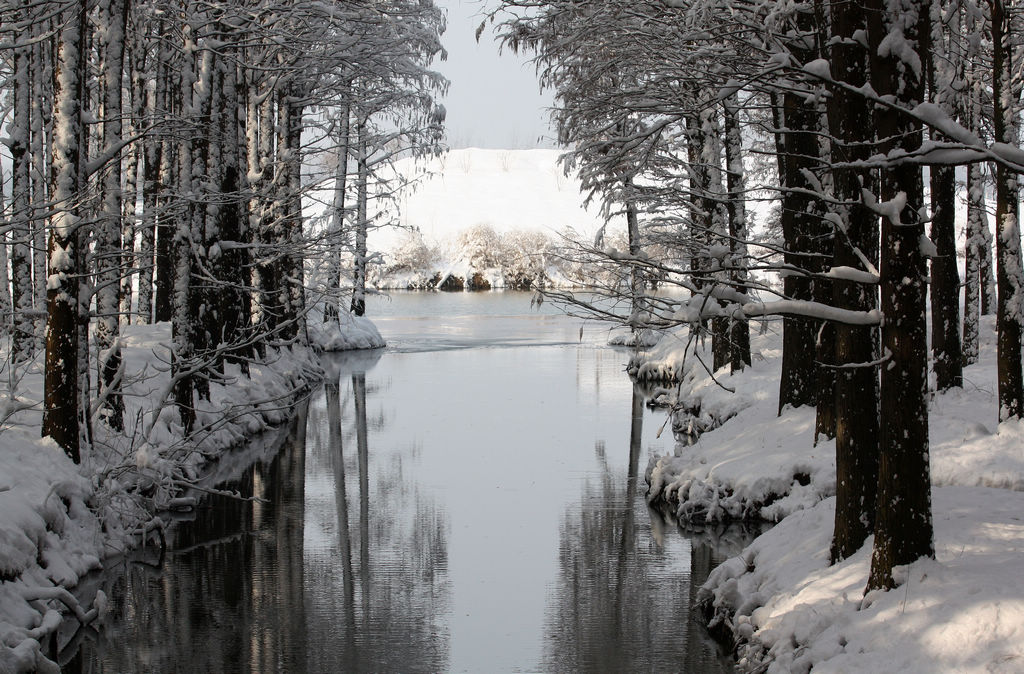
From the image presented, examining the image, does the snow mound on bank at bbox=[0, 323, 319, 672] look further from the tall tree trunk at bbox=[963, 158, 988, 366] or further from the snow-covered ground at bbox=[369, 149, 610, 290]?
the snow-covered ground at bbox=[369, 149, 610, 290]

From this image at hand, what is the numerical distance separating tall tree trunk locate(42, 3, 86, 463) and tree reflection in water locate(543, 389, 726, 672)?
17.6ft

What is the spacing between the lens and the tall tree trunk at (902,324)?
638cm

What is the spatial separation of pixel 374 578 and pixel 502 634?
1.94m

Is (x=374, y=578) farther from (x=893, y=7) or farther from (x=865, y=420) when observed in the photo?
(x=893, y=7)

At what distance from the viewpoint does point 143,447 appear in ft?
36.1

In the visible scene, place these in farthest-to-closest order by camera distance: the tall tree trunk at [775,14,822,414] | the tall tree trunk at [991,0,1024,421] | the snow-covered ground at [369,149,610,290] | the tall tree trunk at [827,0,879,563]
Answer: the snow-covered ground at [369,149,610,290], the tall tree trunk at [775,14,822,414], the tall tree trunk at [991,0,1024,421], the tall tree trunk at [827,0,879,563]

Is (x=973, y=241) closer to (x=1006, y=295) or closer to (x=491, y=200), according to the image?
(x=1006, y=295)

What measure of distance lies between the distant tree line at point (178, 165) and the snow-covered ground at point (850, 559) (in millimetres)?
5697

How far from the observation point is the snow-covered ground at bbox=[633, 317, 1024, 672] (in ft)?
19.8

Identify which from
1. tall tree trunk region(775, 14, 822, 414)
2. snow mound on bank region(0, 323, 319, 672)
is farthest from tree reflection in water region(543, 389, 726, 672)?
snow mound on bank region(0, 323, 319, 672)

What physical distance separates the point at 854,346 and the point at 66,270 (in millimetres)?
7684

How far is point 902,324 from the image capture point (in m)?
6.39

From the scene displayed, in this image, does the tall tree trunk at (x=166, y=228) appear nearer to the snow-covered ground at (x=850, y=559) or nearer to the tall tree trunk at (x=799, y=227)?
the tall tree trunk at (x=799, y=227)

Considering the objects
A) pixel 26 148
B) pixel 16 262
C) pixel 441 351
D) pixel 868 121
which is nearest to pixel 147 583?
pixel 868 121
